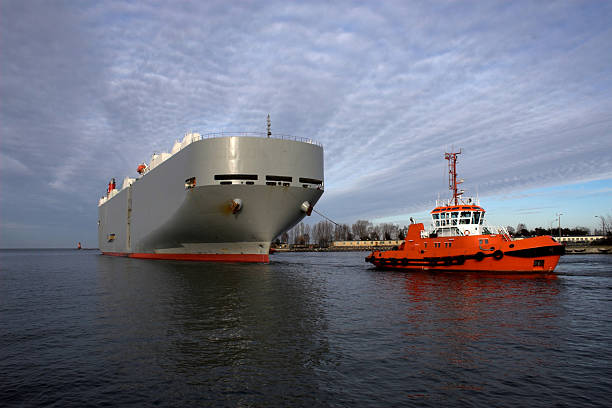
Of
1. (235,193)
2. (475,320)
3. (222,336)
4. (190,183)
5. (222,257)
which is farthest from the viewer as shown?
(222,257)

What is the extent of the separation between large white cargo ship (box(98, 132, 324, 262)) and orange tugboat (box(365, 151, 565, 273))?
10.6 meters

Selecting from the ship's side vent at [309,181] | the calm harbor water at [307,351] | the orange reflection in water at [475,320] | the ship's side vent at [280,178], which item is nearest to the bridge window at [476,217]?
the orange reflection in water at [475,320]

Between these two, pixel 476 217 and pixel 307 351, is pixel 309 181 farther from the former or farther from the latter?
pixel 307 351

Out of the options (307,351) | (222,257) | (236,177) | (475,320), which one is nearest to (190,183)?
(236,177)

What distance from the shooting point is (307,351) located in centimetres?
931

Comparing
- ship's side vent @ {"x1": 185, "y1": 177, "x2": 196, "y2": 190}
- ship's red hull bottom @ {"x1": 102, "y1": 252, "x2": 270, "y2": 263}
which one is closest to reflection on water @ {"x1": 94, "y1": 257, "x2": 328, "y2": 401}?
ship's side vent @ {"x1": 185, "y1": 177, "x2": 196, "y2": 190}

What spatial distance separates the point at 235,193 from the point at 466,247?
19.0m

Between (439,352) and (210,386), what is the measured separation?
208 inches

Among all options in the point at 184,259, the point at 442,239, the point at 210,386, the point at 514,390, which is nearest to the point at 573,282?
the point at 442,239

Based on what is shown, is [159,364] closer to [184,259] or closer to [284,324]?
[284,324]

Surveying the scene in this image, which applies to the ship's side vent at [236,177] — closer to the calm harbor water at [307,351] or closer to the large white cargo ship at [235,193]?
the large white cargo ship at [235,193]

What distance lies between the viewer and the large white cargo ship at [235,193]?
3450 centimetres

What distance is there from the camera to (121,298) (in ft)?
59.0

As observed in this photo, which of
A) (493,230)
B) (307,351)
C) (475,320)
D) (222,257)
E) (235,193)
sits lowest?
(475,320)
